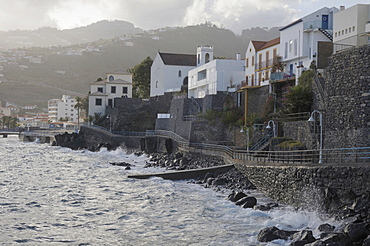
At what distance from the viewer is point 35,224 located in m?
20.9

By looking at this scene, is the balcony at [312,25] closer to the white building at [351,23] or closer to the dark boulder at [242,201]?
the white building at [351,23]

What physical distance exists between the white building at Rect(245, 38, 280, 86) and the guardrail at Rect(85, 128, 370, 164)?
9227 mm

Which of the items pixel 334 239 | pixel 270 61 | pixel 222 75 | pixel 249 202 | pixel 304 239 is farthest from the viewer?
pixel 222 75

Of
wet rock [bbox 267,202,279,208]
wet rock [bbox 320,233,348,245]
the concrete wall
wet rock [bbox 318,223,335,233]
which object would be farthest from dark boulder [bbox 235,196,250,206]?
wet rock [bbox 320,233,348,245]

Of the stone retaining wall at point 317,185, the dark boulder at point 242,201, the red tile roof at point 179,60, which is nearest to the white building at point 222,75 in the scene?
the red tile roof at point 179,60

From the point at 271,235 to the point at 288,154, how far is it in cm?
1190

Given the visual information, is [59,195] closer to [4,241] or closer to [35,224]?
[35,224]

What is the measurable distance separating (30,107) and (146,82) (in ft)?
414

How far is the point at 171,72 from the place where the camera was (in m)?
69.4

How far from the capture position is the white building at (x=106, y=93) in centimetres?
7912

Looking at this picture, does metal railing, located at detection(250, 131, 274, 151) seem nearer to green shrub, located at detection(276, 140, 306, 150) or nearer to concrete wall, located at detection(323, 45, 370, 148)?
green shrub, located at detection(276, 140, 306, 150)

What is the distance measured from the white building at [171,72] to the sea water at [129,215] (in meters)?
35.5

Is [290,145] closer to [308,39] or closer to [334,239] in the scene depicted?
[308,39]

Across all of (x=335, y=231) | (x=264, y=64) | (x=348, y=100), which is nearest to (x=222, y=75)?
(x=264, y=64)
